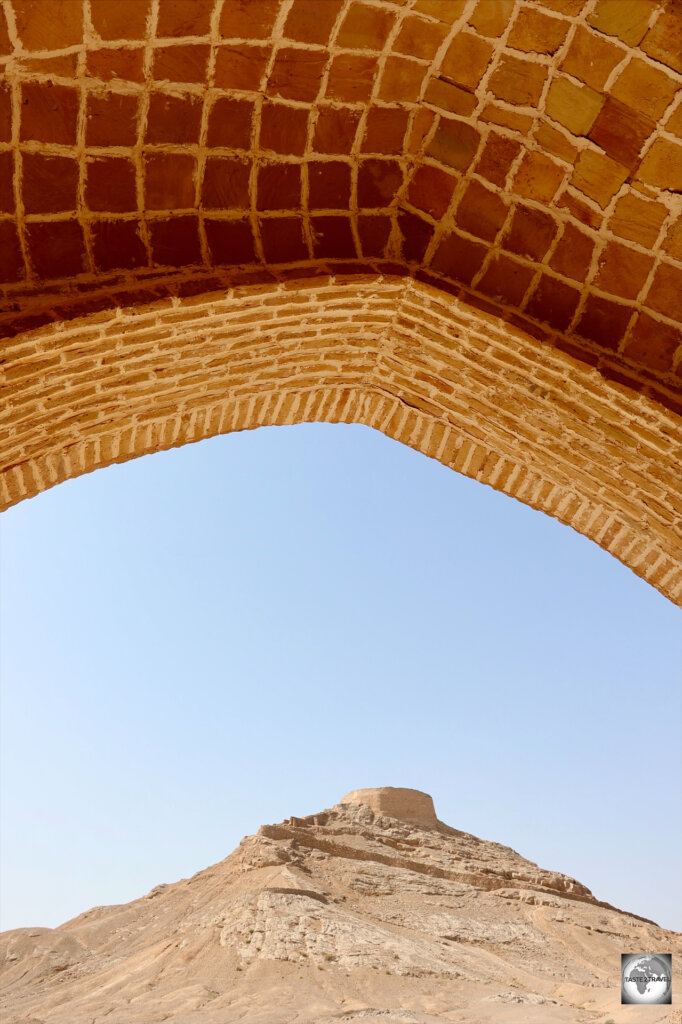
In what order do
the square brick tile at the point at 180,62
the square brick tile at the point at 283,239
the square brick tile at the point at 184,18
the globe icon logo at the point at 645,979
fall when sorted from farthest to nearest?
the globe icon logo at the point at 645,979, the square brick tile at the point at 283,239, the square brick tile at the point at 180,62, the square brick tile at the point at 184,18

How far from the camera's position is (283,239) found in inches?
143

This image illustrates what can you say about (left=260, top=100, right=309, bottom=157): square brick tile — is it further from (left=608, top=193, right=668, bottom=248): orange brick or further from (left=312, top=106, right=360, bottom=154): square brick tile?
(left=608, top=193, right=668, bottom=248): orange brick

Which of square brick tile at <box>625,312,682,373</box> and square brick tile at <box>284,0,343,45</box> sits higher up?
square brick tile at <box>284,0,343,45</box>

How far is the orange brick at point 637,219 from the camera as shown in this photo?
365 cm

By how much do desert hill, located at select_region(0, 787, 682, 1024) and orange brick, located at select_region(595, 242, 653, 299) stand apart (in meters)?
24.9

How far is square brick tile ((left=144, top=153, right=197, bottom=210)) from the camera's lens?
3.38 meters

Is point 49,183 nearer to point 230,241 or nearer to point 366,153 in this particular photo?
point 230,241

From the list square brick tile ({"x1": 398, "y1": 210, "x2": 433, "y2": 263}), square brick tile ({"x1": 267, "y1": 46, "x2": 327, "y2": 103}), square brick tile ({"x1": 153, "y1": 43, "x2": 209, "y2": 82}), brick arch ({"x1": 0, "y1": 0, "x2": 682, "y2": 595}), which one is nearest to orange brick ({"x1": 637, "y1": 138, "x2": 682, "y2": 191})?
brick arch ({"x1": 0, "y1": 0, "x2": 682, "y2": 595})

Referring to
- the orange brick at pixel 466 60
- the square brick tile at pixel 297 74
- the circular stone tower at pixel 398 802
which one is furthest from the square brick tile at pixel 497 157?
the circular stone tower at pixel 398 802

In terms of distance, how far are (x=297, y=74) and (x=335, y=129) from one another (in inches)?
10.7

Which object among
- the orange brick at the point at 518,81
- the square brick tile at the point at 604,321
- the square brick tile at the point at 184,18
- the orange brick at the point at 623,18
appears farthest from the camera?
the square brick tile at the point at 604,321

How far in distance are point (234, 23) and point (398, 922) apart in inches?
1431

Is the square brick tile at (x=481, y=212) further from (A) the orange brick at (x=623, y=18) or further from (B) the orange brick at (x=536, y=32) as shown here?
(A) the orange brick at (x=623, y=18)

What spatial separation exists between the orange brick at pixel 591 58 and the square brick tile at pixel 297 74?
947 millimetres
